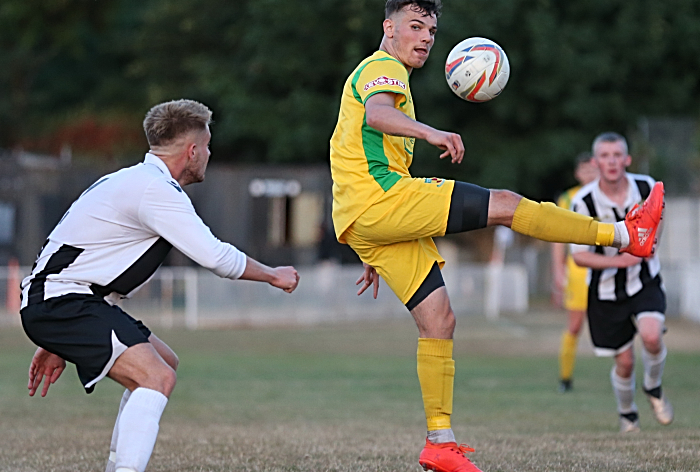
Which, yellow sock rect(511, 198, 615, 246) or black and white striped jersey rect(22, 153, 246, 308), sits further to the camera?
yellow sock rect(511, 198, 615, 246)

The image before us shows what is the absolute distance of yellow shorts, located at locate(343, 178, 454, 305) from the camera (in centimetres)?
558

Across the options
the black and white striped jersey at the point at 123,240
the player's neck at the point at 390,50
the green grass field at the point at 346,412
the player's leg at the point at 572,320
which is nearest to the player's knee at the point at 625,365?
the green grass field at the point at 346,412

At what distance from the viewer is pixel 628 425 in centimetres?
863

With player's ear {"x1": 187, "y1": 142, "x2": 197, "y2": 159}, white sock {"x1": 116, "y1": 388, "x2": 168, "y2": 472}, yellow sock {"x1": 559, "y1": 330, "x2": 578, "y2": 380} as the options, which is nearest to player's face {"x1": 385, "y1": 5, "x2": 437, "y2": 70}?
player's ear {"x1": 187, "y1": 142, "x2": 197, "y2": 159}

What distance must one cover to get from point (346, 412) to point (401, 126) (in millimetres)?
5774

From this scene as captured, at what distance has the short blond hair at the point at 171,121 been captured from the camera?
5336 mm

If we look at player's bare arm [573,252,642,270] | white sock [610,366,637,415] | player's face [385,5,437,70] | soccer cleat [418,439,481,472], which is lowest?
white sock [610,366,637,415]

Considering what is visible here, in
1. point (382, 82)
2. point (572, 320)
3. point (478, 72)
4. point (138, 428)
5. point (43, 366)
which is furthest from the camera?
point (572, 320)

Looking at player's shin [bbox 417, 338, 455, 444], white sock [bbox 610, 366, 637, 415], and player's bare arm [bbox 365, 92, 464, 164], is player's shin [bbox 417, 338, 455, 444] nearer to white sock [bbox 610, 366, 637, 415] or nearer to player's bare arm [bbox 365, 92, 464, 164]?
player's bare arm [bbox 365, 92, 464, 164]

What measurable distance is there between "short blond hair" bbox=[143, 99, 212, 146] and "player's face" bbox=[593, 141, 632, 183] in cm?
428

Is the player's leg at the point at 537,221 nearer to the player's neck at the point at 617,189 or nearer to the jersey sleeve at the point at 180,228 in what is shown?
the jersey sleeve at the point at 180,228

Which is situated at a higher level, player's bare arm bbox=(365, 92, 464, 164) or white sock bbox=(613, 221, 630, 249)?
player's bare arm bbox=(365, 92, 464, 164)

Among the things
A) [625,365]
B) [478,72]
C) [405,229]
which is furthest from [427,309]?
[625,365]

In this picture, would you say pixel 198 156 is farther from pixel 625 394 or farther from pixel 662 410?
pixel 662 410
